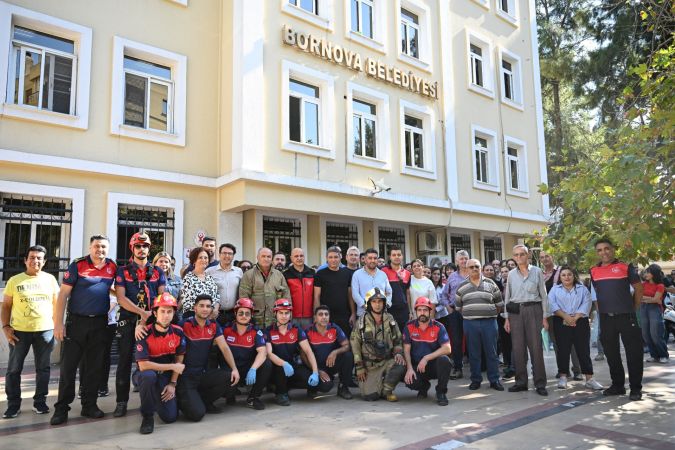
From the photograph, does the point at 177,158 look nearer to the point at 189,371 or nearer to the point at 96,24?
the point at 96,24

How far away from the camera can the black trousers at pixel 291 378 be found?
20.3 ft

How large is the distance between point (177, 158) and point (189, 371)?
234 inches

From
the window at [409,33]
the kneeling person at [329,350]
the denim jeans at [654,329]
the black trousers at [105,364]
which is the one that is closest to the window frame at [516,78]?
the window at [409,33]

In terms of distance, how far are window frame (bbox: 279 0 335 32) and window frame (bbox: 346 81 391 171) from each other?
1424mm

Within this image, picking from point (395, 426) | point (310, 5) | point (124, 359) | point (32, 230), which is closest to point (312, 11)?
point (310, 5)

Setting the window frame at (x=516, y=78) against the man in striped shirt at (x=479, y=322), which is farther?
the window frame at (x=516, y=78)

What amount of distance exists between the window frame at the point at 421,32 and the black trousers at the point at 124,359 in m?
10.6

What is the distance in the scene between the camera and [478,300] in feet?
23.8

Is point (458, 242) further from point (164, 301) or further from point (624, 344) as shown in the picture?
point (164, 301)

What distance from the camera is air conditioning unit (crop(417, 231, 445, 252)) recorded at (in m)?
14.5

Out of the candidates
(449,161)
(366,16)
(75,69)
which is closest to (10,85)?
(75,69)

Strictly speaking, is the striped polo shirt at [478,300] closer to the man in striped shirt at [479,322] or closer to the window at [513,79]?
the man in striped shirt at [479,322]

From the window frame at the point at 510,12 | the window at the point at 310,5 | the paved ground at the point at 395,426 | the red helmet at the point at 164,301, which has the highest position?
the window frame at the point at 510,12

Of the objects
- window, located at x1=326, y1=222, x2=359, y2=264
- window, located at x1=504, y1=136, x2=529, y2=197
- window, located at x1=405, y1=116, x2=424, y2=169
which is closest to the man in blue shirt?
window, located at x1=326, y1=222, x2=359, y2=264
